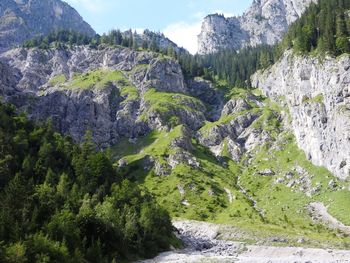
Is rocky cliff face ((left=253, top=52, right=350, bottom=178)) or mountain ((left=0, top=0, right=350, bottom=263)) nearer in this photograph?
mountain ((left=0, top=0, right=350, bottom=263))

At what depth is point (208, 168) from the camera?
185 meters

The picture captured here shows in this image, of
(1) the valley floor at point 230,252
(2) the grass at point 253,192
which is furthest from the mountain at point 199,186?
(1) the valley floor at point 230,252

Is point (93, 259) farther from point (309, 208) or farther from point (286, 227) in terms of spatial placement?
point (309, 208)

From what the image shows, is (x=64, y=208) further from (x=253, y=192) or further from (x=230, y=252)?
(x=253, y=192)

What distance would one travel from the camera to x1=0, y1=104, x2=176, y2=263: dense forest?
62.5 m

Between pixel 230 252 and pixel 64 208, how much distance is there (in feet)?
127

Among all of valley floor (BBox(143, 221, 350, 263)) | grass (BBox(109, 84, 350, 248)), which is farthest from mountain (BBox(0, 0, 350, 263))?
valley floor (BBox(143, 221, 350, 263))

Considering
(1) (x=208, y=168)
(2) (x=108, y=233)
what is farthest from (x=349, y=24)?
(2) (x=108, y=233)

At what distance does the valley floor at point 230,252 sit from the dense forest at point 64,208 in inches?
286

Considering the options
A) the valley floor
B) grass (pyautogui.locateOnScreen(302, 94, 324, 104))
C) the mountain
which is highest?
grass (pyautogui.locateOnScreen(302, 94, 324, 104))

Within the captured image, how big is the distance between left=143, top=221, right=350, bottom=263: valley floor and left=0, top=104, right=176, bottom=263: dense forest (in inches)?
286

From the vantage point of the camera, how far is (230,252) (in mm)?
92938

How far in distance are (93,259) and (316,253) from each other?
4535 cm

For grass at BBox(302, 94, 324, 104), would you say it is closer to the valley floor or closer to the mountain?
the mountain
